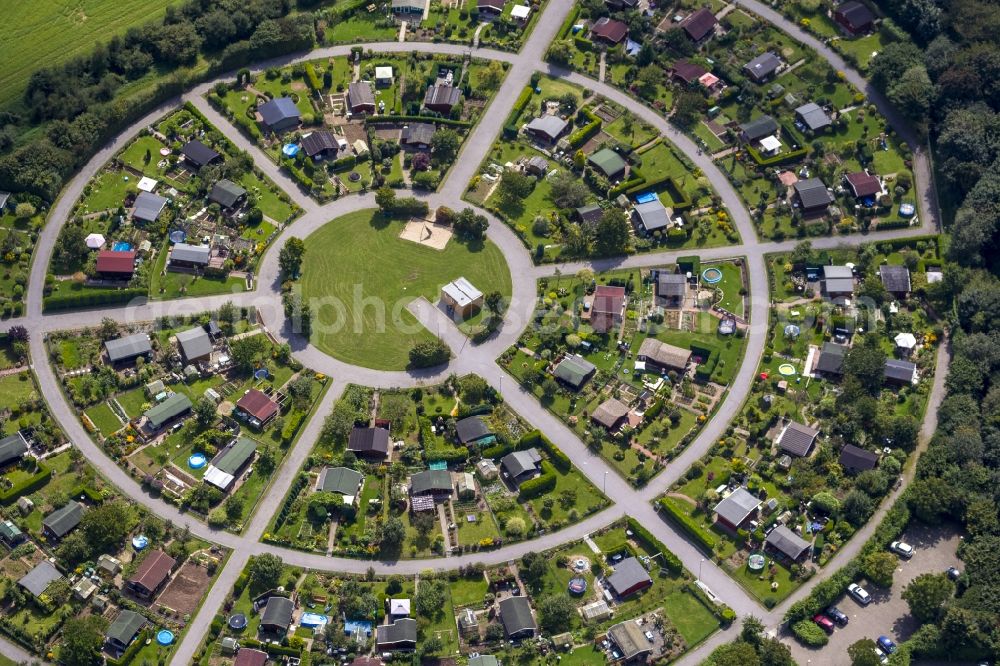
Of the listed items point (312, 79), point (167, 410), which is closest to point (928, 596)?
point (167, 410)

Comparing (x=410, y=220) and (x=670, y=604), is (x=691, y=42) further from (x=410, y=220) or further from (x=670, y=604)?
(x=670, y=604)

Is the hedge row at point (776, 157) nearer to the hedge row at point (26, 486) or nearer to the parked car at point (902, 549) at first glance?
the parked car at point (902, 549)

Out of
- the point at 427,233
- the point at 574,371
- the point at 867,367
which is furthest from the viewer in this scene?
the point at 427,233

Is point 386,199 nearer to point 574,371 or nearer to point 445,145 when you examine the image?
point 445,145

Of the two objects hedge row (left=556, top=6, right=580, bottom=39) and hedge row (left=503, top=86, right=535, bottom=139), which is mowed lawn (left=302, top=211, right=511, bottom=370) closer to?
hedge row (left=503, top=86, right=535, bottom=139)

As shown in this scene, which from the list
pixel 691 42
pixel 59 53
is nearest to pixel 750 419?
pixel 691 42

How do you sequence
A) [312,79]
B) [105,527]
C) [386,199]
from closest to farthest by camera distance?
1. [105,527]
2. [386,199]
3. [312,79]

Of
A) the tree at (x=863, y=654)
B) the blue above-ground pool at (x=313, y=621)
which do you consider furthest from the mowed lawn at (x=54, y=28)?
the tree at (x=863, y=654)

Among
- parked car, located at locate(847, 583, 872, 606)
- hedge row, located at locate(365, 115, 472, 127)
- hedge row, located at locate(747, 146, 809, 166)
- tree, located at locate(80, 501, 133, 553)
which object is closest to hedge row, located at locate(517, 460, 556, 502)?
Answer: parked car, located at locate(847, 583, 872, 606)

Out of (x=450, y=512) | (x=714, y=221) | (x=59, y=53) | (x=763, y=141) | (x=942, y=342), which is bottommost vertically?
(x=450, y=512)
